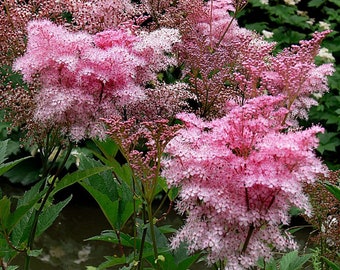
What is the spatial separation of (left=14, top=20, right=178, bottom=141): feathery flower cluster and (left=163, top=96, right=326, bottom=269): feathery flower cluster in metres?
0.28

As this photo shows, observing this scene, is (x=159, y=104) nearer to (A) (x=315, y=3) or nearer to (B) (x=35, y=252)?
(B) (x=35, y=252)

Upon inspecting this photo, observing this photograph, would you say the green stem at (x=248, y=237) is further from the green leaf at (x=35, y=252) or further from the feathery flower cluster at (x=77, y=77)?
the green leaf at (x=35, y=252)

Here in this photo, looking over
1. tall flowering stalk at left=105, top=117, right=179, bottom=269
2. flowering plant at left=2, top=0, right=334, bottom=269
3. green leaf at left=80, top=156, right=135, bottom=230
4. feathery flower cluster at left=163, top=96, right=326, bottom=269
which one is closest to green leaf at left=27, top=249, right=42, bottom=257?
flowering plant at left=2, top=0, right=334, bottom=269

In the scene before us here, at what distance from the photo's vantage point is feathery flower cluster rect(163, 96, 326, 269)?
3.78 ft

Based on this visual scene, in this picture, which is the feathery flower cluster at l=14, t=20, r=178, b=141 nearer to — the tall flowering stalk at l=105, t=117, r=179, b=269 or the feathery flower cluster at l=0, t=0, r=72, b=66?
the tall flowering stalk at l=105, t=117, r=179, b=269

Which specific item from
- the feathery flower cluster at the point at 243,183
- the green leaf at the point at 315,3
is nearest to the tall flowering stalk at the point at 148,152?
the feathery flower cluster at the point at 243,183

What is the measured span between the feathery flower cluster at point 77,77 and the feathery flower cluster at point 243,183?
0.92ft

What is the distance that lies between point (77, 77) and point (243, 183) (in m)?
0.49

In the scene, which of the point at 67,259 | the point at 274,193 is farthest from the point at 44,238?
the point at 274,193

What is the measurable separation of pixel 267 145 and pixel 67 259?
2678 mm

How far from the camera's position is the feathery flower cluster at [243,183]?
3.78 feet

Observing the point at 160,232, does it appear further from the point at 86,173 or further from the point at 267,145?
the point at 267,145

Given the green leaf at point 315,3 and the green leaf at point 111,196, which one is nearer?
the green leaf at point 111,196

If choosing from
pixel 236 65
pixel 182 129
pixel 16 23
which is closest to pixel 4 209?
pixel 182 129
